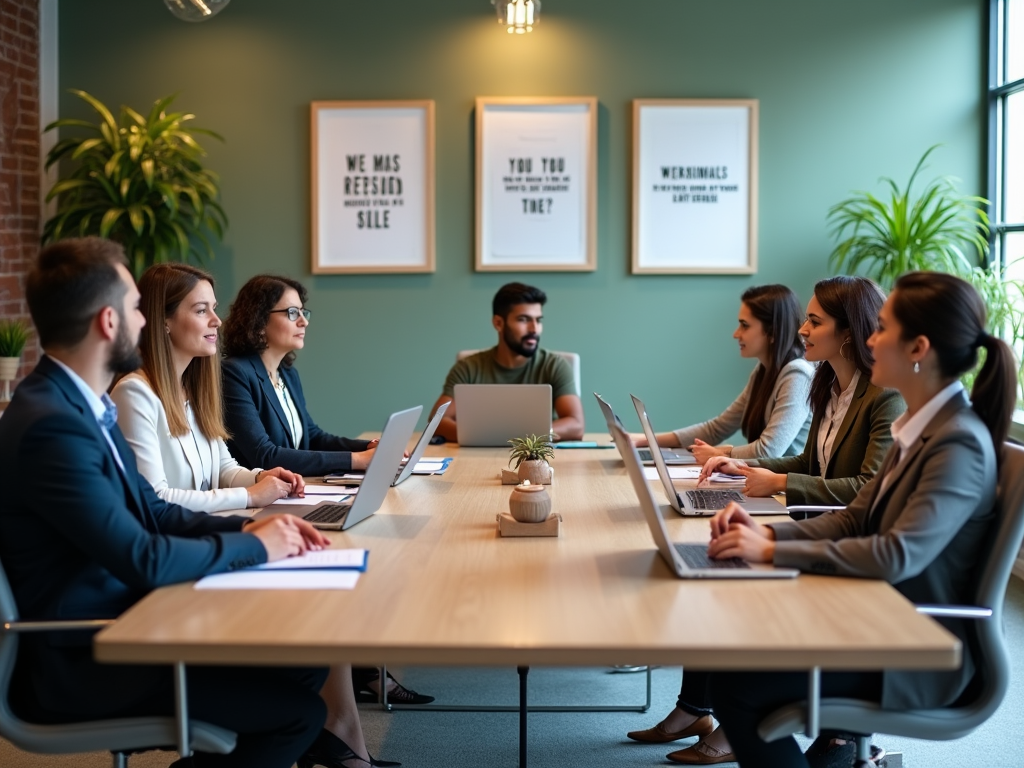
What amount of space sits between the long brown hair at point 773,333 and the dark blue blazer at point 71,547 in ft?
7.51

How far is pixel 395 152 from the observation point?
571cm

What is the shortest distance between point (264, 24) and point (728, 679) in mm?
4705

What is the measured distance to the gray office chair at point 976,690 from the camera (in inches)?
75.9

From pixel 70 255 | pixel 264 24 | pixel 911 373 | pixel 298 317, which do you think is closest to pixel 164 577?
pixel 70 255

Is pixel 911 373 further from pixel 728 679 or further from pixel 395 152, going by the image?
pixel 395 152

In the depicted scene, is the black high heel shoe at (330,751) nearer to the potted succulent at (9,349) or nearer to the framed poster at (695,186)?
the potted succulent at (9,349)

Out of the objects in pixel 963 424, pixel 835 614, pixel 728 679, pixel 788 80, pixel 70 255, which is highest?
pixel 788 80

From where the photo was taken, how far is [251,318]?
3.61m

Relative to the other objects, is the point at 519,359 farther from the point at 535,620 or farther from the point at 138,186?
the point at 535,620

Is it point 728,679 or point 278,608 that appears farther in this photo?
point 728,679

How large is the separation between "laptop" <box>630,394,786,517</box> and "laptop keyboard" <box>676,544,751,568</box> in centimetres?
40

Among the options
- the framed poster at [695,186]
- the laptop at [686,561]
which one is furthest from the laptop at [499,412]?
the framed poster at [695,186]

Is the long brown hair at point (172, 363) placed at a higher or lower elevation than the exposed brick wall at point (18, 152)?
lower

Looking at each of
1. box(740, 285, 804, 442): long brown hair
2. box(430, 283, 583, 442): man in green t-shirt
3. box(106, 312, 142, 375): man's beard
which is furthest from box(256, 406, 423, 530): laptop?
box(430, 283, 583, 442): man in green t-shirt
